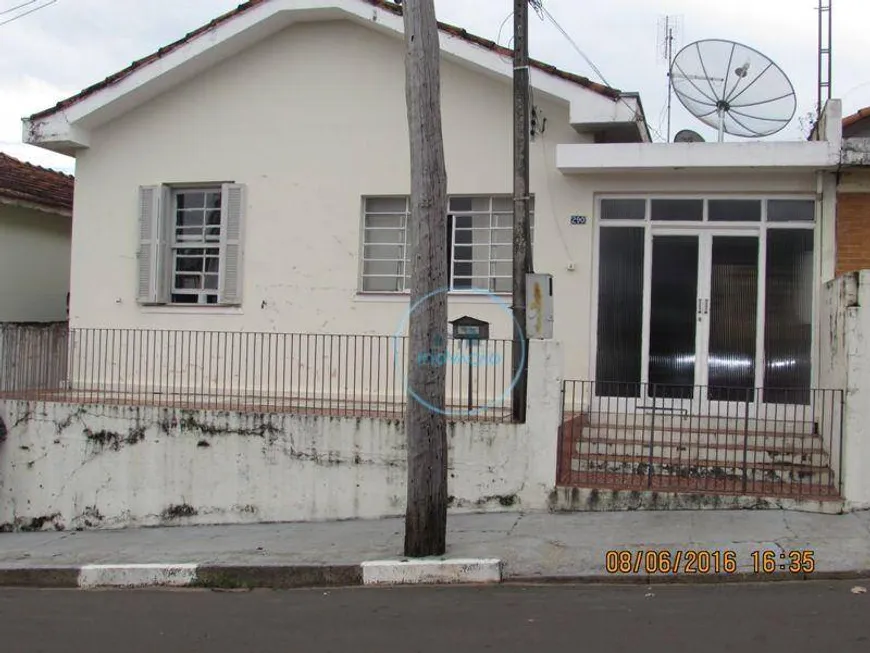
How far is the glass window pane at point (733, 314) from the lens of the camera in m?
9.98

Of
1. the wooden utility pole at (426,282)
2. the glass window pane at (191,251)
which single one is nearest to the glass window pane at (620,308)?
the wooden utility pole at (426,282)

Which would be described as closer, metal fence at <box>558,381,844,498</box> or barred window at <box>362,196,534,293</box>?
metal fence at <box>558,381,844,498</box>

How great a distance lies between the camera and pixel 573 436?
9.12 meters

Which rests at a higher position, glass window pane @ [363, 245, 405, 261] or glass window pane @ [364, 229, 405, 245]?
glass window pane @ [364, 229, 405, 245]

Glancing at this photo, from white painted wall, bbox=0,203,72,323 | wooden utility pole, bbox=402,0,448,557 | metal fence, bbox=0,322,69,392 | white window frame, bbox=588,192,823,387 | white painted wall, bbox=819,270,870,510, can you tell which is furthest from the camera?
white painted wall, bbox=0,203,72,323

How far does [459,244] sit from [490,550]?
4742 mm

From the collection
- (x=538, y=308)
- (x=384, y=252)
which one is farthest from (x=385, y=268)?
(x=538, y=308)

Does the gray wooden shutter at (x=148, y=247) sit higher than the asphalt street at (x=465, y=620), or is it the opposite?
the gray wooden shutter at (x=148, y=247)

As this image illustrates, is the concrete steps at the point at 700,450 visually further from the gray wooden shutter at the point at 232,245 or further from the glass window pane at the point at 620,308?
the gray wooden shutter at the point at 232,245

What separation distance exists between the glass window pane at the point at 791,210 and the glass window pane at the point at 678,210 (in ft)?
2.54

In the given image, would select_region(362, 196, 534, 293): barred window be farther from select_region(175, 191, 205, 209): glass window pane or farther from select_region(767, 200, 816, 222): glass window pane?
select_region(767, 200, 816, 222): glass window pane

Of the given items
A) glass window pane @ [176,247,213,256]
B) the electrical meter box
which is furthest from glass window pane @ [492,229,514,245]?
glass window pane @ [176,247,213,256]

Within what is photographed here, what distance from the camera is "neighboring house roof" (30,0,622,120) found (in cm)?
989

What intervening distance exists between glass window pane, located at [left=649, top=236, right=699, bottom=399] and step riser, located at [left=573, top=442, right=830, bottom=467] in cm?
113
